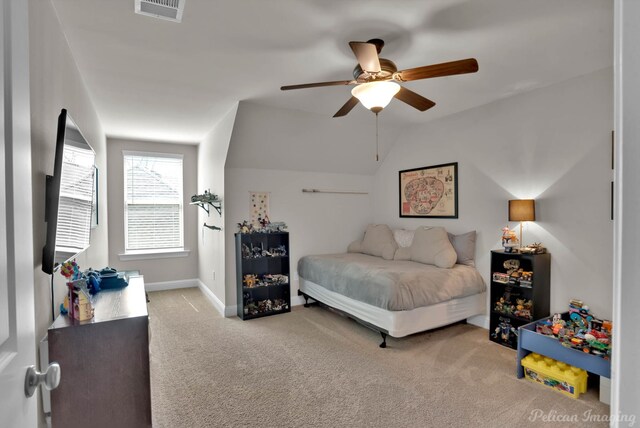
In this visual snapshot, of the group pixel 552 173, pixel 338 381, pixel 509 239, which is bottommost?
pixel 338 381

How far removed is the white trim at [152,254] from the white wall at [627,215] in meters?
5.72

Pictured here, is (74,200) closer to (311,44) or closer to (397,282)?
(311,44)

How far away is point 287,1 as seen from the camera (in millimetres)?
1859

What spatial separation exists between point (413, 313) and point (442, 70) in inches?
84.9

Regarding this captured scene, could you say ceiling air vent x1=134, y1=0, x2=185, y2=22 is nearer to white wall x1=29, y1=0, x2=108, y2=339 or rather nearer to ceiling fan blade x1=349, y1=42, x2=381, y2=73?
white wall x1=29, y1=0, x2=108, y2=339

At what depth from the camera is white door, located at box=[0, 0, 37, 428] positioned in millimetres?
683

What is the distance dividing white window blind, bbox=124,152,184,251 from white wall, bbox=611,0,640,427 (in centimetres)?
577

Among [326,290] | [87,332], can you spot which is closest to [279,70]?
[87,332]

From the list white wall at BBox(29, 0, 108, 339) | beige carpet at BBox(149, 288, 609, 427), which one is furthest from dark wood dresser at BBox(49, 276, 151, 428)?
beige carpet at BBox(149, 288, 609, 427)

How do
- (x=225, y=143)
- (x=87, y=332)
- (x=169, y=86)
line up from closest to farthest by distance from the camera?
(x=87, y=332) → (x=169, y=86) → (x=225, y=143)

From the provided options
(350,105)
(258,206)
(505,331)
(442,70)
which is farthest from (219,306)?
(442,70)

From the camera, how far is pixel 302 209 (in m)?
4.68

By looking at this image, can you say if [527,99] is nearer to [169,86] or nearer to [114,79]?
[169,86]

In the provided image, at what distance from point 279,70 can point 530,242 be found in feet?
9.55
